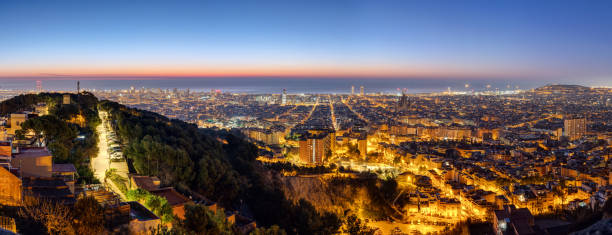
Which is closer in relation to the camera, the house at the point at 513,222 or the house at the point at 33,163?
the house at the point at 33,163

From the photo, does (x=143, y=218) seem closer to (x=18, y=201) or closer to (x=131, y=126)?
(x=18, y=201)

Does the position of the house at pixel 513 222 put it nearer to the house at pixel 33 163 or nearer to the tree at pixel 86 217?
the tree at pixel 86 217

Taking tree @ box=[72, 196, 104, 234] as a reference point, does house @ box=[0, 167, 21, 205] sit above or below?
above

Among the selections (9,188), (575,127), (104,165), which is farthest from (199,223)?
(575,127)

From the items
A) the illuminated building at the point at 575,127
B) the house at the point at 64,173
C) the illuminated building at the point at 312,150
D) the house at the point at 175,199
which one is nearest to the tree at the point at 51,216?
the house at the point at 64,173

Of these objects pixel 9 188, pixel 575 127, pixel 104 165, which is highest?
pixel 9 188

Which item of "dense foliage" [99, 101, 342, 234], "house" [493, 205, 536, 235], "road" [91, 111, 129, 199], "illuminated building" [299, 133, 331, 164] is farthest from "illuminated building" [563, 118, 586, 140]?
"road" [91, 111, 129, 199]

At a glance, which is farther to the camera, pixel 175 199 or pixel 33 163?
pixel 175 199

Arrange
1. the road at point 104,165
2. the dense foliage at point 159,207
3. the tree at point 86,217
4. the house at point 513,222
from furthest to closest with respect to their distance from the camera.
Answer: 1. the house at point 513,222
2. the road at point 104,165
3. the dense foliage at point 159,207
4. the tree at point 86,217

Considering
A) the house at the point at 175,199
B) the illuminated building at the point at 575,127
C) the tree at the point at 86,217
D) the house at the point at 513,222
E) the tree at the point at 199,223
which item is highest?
the tree at the point at 86,217

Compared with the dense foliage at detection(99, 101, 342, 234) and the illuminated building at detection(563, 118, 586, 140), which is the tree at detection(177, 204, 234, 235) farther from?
the illuminated building at detection(563, 118, 586, 140)

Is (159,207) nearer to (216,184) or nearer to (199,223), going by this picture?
(199,223)
